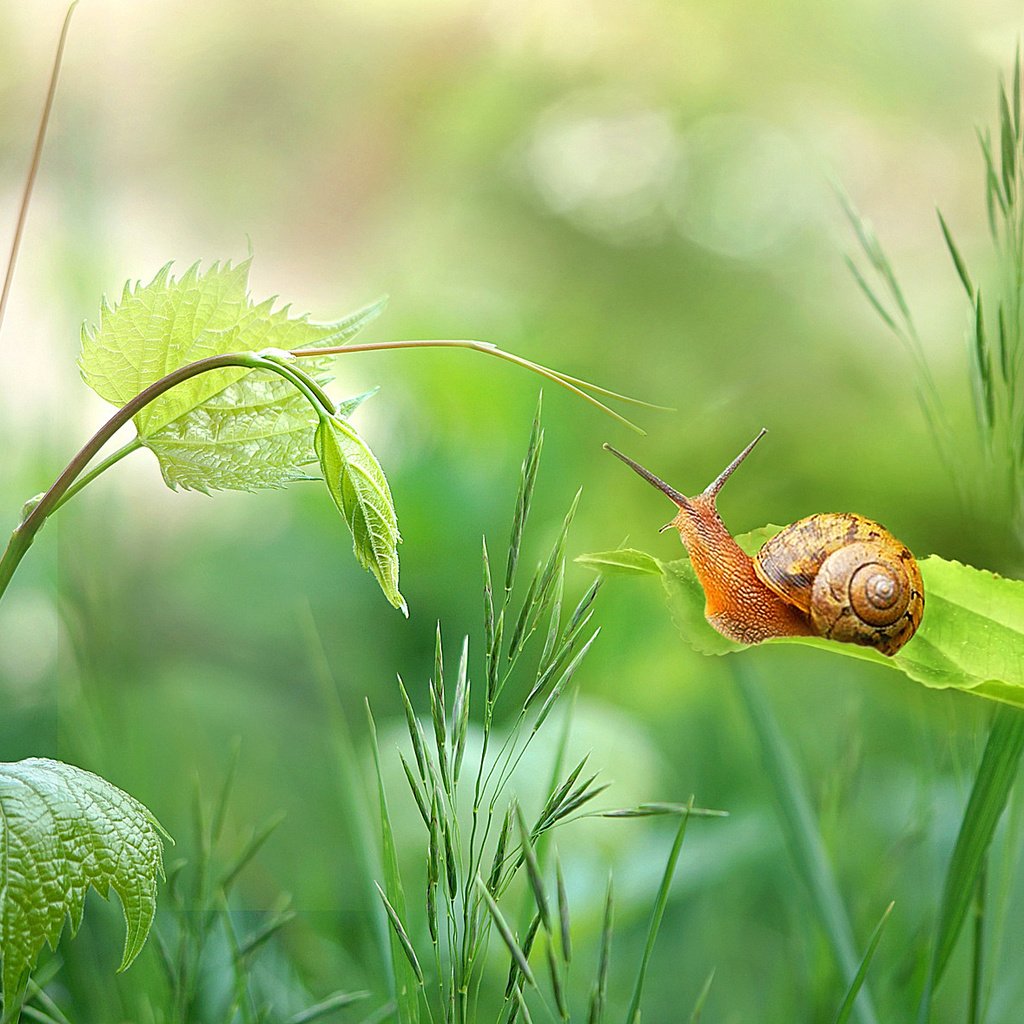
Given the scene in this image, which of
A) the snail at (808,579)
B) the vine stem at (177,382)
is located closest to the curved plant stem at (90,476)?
the vine stem at (177,382)

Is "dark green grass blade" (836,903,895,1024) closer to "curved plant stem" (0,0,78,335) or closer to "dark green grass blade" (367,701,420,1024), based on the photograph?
"dark green grass blade" (367,701,420,1024)

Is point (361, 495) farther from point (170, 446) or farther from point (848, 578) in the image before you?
point (848, 578)

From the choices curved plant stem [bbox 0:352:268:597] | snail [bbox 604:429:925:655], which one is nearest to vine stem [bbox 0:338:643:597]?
curved plant stem [bbox 0:352:268:597]

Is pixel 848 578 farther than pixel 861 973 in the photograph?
Yes

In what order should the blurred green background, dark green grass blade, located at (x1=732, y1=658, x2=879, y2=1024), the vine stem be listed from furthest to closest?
1. the blurred green background
2. dark green grass blade, located at (x1=732, y1=658, x2=879, y2=1024)
3. the vine stem

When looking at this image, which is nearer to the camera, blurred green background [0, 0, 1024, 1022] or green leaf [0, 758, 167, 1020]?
green leaf [0, 758, 167, 1020]

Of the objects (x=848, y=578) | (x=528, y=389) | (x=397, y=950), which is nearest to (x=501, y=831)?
(x=397, y=950)

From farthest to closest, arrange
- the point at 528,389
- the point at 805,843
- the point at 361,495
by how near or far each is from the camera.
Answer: the point at 528,389 → the point at 805,843 → the point at 361,495
